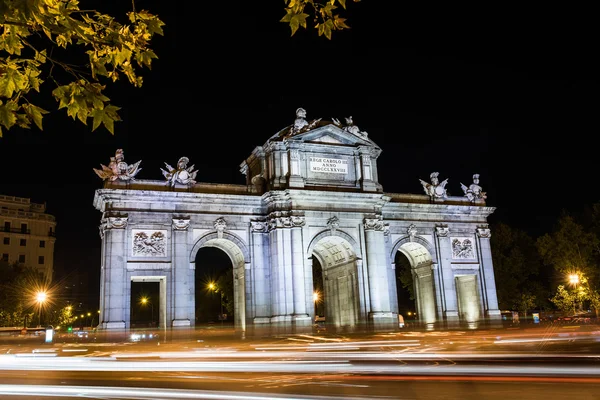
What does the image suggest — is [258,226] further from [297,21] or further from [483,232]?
[297,21]

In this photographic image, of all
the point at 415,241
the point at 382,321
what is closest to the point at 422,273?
the point at 415,241

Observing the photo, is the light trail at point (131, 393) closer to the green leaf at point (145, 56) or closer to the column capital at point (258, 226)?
the green leaf at point (145, 56)

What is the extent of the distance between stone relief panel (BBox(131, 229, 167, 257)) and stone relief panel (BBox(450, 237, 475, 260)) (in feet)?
84.9

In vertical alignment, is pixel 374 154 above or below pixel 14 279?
above

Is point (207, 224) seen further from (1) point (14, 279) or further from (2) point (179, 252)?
(1) point (14, 279)

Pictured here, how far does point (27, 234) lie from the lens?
9431 cm

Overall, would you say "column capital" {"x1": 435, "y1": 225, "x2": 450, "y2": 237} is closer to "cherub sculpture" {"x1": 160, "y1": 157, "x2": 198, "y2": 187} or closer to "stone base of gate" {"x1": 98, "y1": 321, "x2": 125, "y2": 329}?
"cherub sculpture" {"x1": 160, "y1": 157, "x2": 198, "y2": 187}

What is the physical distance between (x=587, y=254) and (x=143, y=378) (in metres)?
55.3

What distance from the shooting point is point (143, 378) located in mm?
16062

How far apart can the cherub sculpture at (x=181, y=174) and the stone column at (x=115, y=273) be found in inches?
184

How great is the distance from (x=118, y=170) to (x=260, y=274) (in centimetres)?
1320

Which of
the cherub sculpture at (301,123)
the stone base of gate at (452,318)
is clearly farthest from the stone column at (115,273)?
the stone base of gate at (452,318)

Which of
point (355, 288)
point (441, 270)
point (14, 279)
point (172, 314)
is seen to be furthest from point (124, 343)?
point (14, 279)

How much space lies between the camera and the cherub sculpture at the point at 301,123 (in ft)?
144
